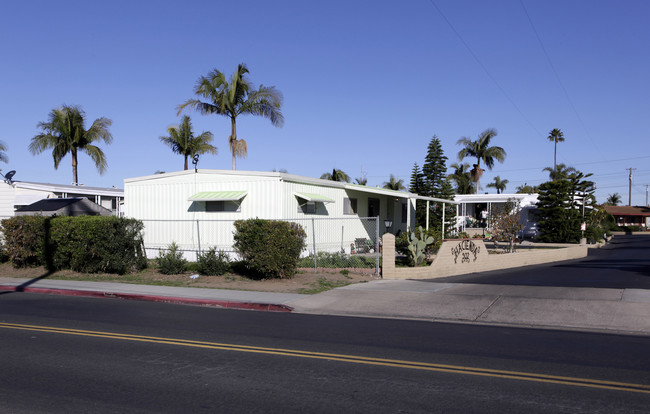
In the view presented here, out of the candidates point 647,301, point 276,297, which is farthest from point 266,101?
point 647,301

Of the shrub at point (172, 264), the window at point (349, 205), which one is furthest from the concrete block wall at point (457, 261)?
the shrub at point (172, 264)

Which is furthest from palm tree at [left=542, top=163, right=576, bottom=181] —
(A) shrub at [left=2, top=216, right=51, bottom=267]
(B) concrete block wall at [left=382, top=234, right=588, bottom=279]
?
(A) shrub at [left=2, top=216, right=51, bottom=267]

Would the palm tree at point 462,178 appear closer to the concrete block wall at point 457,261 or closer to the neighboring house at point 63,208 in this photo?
the concrete block wall at point 457,261

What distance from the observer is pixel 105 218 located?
57.1 feet

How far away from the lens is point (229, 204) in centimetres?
2000

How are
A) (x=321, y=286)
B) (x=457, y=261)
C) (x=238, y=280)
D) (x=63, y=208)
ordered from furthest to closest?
(x=63, y=208)
(x=457, y=261)
(x=238, y=280)
(x=321, y=286)

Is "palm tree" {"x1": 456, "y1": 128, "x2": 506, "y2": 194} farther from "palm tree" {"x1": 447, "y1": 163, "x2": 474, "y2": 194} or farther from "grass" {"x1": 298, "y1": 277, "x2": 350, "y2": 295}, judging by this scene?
"grass" {"x1": 298, "y1": 277, "x2": 350, "y2": 295}

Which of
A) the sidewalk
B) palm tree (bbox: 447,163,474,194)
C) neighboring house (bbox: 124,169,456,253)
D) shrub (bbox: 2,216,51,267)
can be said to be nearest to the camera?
the sidewalk

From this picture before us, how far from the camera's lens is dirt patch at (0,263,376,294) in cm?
1456

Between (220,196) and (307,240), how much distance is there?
149 inches

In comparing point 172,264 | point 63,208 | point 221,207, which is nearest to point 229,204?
point 221,207

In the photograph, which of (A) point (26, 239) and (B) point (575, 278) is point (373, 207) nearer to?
(B) point (575, 278)

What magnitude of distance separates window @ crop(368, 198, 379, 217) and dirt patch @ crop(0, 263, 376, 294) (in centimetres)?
838

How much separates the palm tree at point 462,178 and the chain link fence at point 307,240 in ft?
95.3
